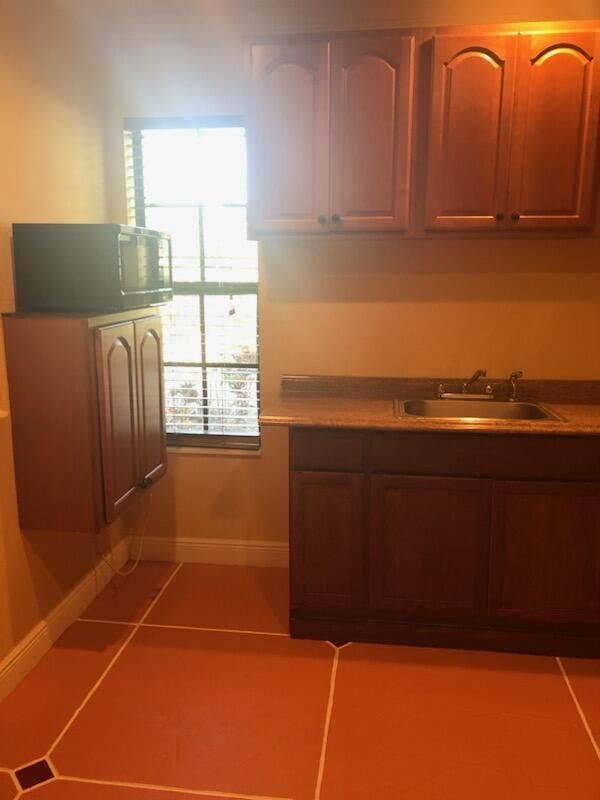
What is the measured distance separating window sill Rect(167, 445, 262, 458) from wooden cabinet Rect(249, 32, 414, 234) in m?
1.12

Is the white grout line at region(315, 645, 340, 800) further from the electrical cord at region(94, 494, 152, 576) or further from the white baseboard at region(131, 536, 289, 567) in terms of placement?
the electrical cord at region(94, 494, 152, 576)

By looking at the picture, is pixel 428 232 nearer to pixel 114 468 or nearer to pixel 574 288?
pixel 574 288

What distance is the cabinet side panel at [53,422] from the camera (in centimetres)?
222

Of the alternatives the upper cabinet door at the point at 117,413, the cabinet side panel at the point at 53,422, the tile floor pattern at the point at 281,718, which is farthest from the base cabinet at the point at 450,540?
the cabinet side panel at the point at 53,422

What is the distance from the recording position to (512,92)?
95.0 inches

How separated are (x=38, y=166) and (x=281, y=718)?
7.17ft

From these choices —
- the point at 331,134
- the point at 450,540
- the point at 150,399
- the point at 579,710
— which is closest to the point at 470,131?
the point at 331,134

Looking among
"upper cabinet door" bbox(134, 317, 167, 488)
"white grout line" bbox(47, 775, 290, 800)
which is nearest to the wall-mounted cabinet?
"upper cabinet door" bbox(134, 317, 167, 488)

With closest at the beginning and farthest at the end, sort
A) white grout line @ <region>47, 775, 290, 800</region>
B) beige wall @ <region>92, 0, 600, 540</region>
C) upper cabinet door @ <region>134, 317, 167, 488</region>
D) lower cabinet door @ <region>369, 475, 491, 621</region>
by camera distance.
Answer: white grout line @ <region>47, 775, 290, 800</region> → lower cabinet door @ <region>369, 475, 491, 621</region> → upper cabinet door @ <region>134, 317, 167, 488</region> → beige wall @ <region>92, 0, 600, 540</region>

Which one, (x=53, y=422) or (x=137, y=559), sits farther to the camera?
(x=137, y=559)

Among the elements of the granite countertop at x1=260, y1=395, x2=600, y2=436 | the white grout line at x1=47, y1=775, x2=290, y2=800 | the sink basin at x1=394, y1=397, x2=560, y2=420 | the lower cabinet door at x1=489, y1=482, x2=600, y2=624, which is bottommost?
the white grout line at x1=47, y1=775, x2=290, y2=800

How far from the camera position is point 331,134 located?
2.53m

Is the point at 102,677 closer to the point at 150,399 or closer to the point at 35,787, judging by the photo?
the point at 35,787

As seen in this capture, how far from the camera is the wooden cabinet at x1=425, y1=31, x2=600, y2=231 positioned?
238cm
